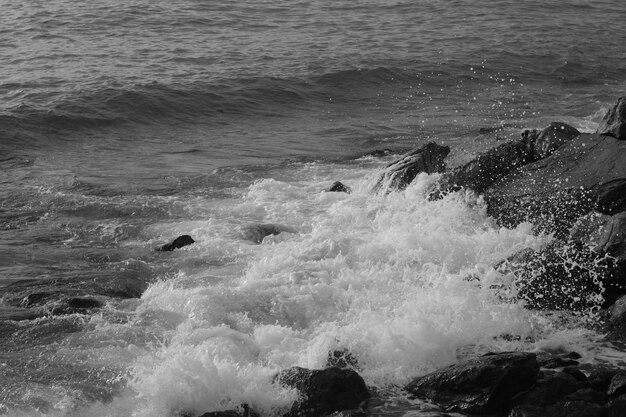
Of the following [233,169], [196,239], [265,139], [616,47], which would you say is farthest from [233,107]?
[616,47]

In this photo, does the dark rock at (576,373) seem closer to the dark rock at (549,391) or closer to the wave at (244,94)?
the dark rock at (549,391)

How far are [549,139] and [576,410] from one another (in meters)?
7.06

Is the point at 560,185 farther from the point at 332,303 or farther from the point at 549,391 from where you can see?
the point at 549,391

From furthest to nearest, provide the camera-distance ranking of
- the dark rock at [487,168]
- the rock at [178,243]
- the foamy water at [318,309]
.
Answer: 1. the dark rock at [487,168]
2. the rock at [178,243]
3. the foamy water at [318,309]

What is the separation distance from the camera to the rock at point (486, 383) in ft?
29.1

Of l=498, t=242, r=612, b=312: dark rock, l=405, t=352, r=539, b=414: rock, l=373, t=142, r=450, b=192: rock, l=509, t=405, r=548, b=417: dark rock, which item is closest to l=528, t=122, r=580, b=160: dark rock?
l=373, t=142, r=450, b=192: rock

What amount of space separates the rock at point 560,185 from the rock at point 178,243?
16.0 ft

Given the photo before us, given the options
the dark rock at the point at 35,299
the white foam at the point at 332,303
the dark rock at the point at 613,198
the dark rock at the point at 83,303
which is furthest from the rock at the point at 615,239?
the dark rock at the point at 35,299

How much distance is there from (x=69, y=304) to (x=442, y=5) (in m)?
27.7

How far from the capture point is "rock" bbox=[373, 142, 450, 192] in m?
15.5

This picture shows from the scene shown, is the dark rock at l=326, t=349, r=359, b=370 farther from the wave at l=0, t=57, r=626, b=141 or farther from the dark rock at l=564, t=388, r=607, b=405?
the wave at l=0, t=57, r=626, b=141

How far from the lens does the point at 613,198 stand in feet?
40.7

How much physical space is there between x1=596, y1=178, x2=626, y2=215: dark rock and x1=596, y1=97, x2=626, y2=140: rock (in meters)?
1.34

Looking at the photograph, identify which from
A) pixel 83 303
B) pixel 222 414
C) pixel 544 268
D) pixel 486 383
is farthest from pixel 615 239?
pixel 83 303
